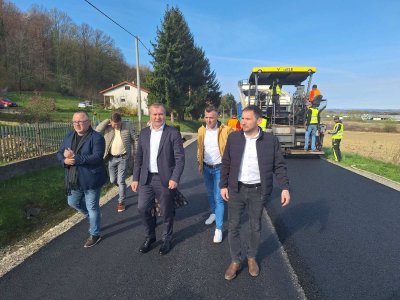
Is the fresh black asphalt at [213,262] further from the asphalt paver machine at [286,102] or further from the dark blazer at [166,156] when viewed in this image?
the asphalt paver machine at [286,102]

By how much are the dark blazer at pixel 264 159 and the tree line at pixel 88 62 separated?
24.1 meters

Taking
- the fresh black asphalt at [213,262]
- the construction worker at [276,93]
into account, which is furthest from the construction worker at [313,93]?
the fresh black asphalt at [213,262]

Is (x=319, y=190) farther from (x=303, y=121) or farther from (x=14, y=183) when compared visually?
(x=14, y=183)

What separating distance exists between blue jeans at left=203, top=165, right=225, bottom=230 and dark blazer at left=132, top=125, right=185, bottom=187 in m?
0.75

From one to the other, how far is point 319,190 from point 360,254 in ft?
10.5

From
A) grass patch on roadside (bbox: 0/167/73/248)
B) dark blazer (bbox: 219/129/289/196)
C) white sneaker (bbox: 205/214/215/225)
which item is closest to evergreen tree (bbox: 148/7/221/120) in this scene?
grass patch on roadside (bbox: 0/167/73/248)

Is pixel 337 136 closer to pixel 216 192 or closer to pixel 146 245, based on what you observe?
pixel 216 192

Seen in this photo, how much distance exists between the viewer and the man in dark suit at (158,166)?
11.5 feet

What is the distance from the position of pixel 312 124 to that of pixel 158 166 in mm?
9073

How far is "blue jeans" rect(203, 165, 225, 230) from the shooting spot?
401cm

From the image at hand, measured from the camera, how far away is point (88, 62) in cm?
5894

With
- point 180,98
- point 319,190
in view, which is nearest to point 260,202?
point 319,190

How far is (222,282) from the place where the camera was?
9.86 ft

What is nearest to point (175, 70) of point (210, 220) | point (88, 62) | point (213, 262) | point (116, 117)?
point (116, 117)
